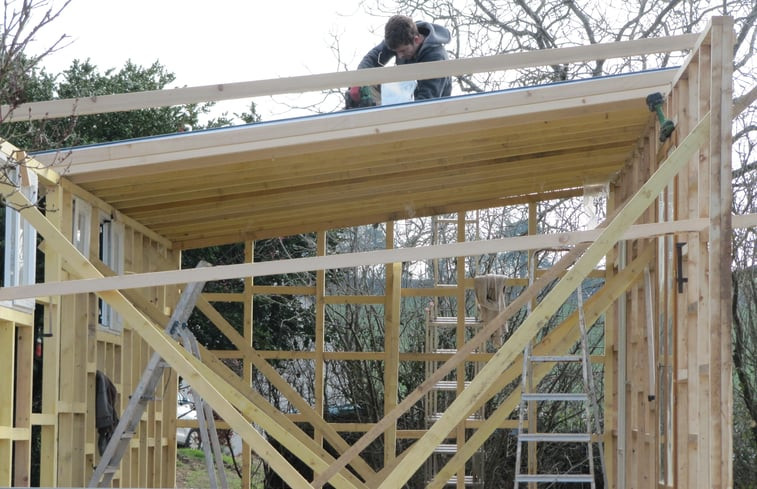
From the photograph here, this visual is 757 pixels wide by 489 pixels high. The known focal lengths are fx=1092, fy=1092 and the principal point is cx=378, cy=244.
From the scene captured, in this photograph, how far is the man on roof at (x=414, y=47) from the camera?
880 cm

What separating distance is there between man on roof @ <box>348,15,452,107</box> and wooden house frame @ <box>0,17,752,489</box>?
738 mm

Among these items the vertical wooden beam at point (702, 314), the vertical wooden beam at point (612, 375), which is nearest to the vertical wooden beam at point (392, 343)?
the vertical wooden beam at point (612, 375)

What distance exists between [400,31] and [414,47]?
21 centimetres

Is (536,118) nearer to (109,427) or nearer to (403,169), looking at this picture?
(403,169)

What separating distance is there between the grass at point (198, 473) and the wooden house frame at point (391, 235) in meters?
6.23

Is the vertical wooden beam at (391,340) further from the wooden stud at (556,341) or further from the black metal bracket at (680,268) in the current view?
the black metal bracket at (680,268)

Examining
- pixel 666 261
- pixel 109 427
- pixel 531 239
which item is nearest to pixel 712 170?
pixel 531 239

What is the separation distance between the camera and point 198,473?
59.2 feet

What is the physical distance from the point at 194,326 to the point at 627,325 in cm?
886

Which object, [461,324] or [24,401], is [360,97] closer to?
[461,324]

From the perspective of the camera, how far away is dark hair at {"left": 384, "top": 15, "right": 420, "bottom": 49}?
8.77m

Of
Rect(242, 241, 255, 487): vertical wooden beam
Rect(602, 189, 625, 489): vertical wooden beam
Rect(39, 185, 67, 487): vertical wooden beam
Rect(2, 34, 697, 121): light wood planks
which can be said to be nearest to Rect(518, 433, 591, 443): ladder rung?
Rect(602, 189, 625, 489): vertical wooden beam

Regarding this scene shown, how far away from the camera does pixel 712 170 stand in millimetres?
5555

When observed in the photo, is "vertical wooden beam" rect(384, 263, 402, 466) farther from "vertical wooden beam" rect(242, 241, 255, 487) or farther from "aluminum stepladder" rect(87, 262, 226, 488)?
"aluminum stepladder" rect(87, 262, 226, 488)
